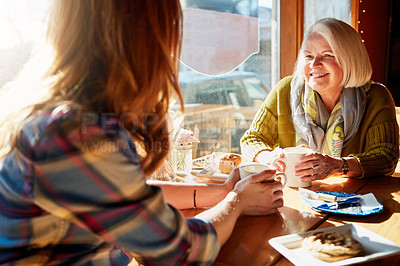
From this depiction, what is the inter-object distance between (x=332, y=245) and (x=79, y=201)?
1.73 feet

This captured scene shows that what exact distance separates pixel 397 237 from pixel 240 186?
40cm

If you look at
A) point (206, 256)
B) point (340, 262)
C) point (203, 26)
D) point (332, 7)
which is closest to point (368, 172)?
point (340, 262)

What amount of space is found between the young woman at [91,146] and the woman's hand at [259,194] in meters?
0.32

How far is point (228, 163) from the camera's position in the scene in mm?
1456

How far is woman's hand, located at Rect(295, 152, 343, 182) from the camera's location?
4.25ft

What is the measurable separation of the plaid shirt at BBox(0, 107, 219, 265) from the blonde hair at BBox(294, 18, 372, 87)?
139 centimetres

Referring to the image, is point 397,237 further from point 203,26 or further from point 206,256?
point 203,26

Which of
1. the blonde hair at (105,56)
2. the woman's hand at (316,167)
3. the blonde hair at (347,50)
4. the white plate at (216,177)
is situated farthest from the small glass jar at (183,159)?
the blonde hair at (347,50)

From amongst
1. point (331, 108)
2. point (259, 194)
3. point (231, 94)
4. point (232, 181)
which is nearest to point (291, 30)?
point (231, 94)

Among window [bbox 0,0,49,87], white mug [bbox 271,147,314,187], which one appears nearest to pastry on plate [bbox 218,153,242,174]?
white mug [bbox 271,147,314,187]

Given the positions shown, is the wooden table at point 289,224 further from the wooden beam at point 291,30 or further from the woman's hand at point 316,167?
the wooden beam at point 291,30

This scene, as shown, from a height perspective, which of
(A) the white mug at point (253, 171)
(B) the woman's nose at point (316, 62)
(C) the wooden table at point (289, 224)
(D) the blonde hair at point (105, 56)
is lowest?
(C) the wooden table at point (289, 224)

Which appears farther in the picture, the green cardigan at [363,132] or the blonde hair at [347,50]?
the blonde hair at [347,50]

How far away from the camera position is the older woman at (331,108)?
1.71 meters
